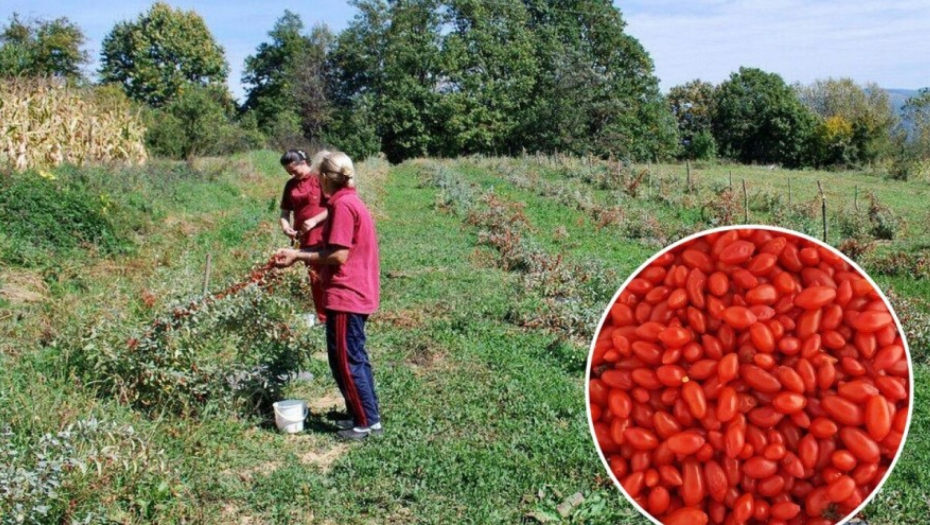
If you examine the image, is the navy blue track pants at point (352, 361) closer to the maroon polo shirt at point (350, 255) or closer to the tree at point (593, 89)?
the maroon polo shirt at point (350, 255)

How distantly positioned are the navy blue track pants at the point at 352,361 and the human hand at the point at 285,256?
1.26 feet

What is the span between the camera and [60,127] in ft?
54.5

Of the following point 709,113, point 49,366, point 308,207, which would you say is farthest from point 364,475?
point 709,113

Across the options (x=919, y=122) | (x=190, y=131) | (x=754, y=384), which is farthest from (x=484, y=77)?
(x=754, y=384)

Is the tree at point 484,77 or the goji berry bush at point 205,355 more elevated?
the tree at point 484,77

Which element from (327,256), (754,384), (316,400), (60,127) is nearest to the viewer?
(754,384)

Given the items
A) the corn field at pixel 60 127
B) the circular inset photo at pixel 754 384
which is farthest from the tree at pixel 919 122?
the circular inset photo at pixel 754 384

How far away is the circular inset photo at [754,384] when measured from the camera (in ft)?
6.74

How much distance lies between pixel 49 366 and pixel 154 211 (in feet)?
25.1

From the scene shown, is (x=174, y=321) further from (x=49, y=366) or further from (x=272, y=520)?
(x=272, y=520)

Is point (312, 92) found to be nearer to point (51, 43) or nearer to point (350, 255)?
point (51, 43)

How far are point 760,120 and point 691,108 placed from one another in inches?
275

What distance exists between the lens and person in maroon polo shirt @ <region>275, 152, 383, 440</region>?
16.0 ft

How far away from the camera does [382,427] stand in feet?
17.1
